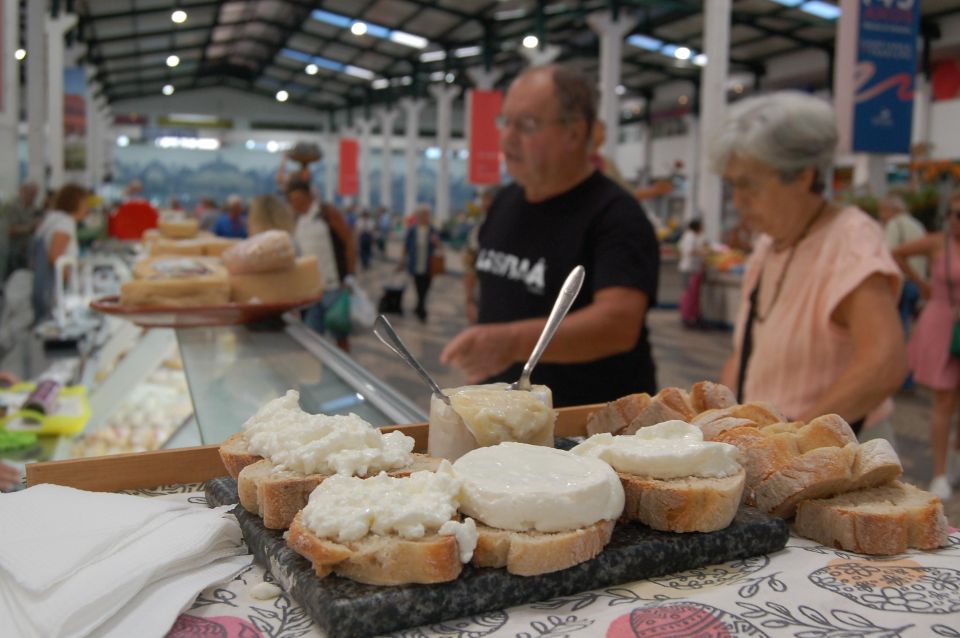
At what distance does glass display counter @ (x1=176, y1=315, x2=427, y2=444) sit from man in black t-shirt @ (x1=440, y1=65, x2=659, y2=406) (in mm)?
444

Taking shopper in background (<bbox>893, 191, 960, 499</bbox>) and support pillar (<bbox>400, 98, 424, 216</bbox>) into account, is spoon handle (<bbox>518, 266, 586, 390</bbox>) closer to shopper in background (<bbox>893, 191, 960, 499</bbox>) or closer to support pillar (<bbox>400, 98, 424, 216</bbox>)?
shopper in background (<bbox>893, 191, 960, 499</bbox>)

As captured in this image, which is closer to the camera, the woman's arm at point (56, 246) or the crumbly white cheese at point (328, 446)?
the crumbly white cheese at point (328, 446)

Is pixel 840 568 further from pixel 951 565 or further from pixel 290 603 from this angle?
pixel 290 603

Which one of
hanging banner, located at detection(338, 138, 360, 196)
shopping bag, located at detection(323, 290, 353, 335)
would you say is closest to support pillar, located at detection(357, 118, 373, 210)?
hanging banner, located at detection(338, 138, 360, 196)

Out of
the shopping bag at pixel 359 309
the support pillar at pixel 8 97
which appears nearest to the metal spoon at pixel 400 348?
the shopping bag at pixel 359 309

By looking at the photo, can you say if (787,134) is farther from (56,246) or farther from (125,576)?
(56,246)

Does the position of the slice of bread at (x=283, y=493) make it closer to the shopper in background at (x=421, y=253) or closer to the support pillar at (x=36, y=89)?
the support pillar at (x=36, y=89)

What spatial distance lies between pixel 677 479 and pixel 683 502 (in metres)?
0.04

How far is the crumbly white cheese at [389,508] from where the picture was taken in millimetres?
799

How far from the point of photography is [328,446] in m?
0.97

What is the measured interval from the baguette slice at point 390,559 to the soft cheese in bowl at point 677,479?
26 centimetres

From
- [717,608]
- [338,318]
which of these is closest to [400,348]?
[717,608]

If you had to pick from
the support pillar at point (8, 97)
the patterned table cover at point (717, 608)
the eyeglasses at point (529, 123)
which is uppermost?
the support pillar at point (8, 97)

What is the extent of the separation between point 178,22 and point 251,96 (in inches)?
684
